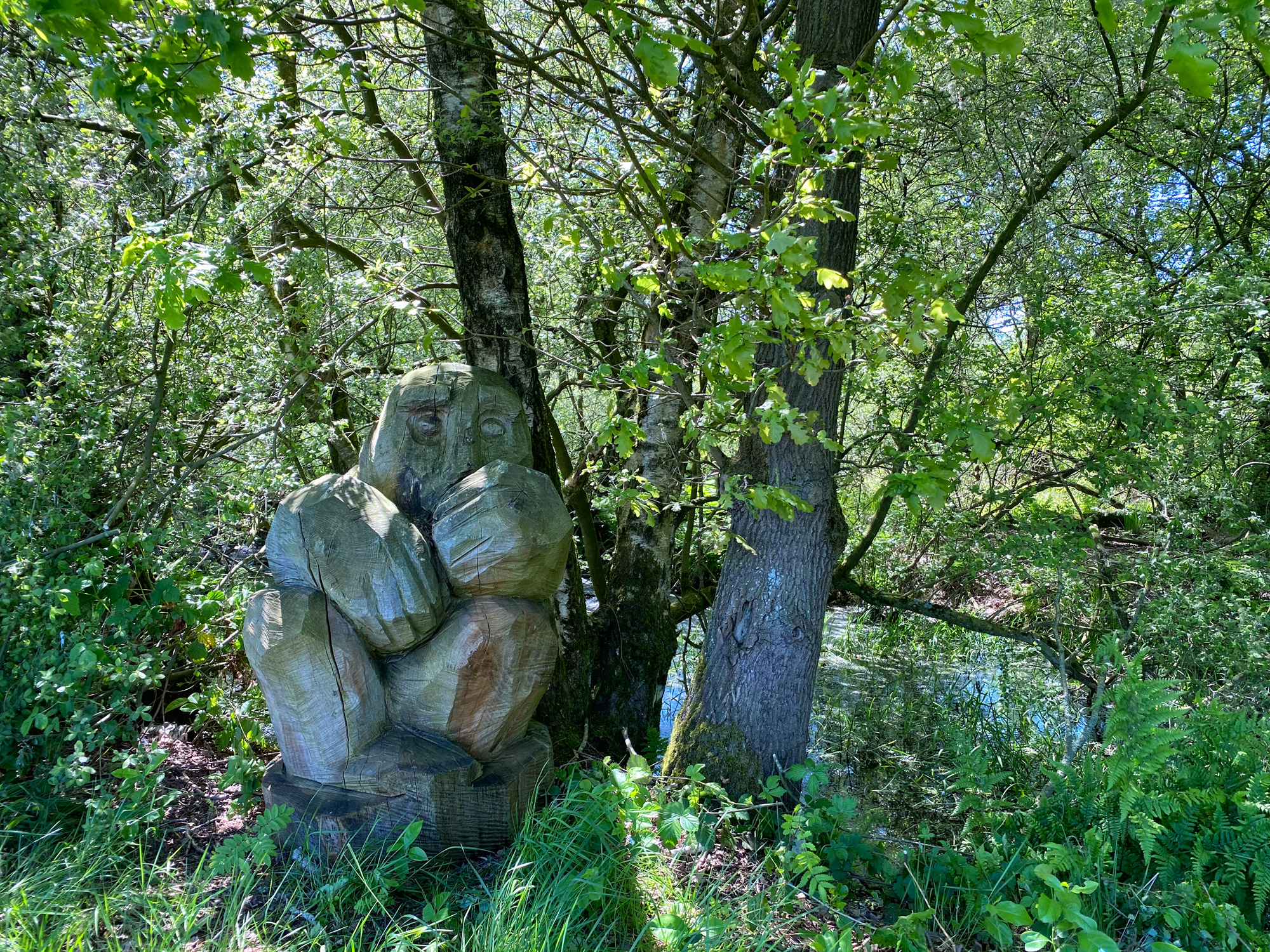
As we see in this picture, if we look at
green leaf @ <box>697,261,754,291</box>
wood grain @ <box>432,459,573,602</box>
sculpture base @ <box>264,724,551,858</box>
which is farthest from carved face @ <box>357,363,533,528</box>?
green leaf @ <box>697,261,754,291</box>

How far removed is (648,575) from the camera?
4.70m

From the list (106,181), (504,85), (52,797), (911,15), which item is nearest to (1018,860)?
(911,15)

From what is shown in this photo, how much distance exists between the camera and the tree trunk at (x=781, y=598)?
375 centimetres

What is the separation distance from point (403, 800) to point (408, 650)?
53 centimetres

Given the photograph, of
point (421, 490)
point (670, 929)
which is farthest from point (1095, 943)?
point (421, 490)

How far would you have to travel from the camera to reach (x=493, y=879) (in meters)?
3.00

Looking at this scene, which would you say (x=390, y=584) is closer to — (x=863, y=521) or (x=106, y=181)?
(x=106, y=181)

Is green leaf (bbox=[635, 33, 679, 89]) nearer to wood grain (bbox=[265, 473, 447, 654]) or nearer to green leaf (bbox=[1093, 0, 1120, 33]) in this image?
green leaf (bbox=[1093, 0, 1120, 33])

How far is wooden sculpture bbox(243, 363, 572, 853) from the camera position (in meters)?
2.98

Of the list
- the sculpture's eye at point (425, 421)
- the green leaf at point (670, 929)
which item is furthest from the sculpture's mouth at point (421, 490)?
the green leaf at point (670, 929)

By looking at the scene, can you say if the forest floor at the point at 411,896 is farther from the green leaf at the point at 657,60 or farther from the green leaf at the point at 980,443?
the green leaf at the point at 657,60

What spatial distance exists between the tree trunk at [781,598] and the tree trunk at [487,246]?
0.69m

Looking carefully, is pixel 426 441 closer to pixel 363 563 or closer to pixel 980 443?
pixel 363 563

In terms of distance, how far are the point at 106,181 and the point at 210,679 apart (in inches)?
109
